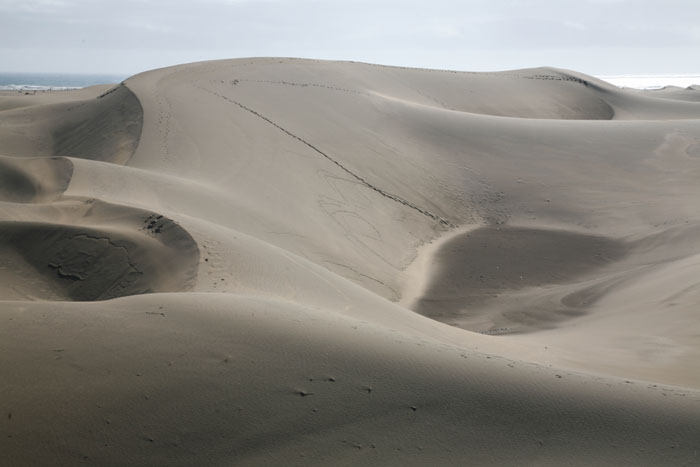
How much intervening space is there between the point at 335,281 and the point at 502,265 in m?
4.77

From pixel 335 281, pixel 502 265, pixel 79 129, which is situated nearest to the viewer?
pixel 335 281

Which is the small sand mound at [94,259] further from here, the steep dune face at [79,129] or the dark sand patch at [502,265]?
the steep dune face at [79,129]

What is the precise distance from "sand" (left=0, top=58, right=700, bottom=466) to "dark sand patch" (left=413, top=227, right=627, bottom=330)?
5 centimetres

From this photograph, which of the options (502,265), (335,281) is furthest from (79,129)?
(335,281)

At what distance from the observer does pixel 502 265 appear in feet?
32.7

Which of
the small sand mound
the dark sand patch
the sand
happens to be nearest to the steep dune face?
the sand

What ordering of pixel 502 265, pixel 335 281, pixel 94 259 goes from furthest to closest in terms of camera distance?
pixel 502 265 < pixel 335 281 < pixel 94 259

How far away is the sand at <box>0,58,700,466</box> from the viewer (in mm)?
2650

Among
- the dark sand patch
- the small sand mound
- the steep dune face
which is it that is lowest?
the small sand mound

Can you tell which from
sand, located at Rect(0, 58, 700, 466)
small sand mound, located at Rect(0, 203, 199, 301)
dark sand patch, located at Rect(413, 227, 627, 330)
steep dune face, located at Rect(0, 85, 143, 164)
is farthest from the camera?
steep dune face, located at Rect(0, 85, 143, 164)

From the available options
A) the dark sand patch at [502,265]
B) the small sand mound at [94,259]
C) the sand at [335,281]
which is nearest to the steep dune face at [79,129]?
the sand at [335,281]

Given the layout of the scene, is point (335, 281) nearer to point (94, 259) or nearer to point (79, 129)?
point (94, 259)

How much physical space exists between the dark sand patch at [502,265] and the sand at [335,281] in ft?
0.17

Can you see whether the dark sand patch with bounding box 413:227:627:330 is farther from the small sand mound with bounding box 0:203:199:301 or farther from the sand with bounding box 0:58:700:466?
the small sand mound with bounding box 0:203:199:301
